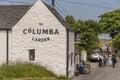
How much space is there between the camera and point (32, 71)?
37844 millimetres

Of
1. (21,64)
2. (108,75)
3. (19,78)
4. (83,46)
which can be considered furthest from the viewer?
(83,46)

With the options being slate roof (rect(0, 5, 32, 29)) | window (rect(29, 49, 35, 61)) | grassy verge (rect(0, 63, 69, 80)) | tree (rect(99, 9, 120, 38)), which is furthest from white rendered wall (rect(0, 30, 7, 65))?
tree (rect(99, 9, 120, 38))

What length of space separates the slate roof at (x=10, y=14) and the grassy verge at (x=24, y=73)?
15.2ft

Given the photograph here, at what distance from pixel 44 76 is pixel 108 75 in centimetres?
742

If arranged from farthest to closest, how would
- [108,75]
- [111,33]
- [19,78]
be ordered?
[111,33] → [108,75] → [19,78]

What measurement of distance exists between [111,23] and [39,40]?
172 ft

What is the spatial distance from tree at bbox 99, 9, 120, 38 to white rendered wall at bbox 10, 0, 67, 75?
49.6 metres

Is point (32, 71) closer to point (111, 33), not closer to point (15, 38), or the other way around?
point (15, 38)

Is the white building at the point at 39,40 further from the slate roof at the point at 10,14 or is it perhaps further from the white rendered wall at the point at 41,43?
the slate roof at the point at 10,14

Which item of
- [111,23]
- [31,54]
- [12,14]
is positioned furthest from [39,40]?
[111,23]

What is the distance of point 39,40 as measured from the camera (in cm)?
4109

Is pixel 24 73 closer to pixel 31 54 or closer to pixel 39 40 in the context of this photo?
pixel 31 54

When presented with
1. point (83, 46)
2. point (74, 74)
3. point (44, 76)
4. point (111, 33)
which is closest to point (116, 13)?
point (111, 33)

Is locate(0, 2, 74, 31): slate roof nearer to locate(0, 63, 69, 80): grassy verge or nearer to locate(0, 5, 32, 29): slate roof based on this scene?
locate(0, 5, 32, 29): slate roof
